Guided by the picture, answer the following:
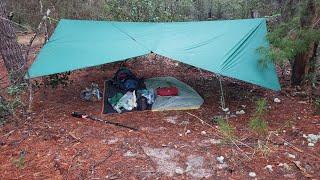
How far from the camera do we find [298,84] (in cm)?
525

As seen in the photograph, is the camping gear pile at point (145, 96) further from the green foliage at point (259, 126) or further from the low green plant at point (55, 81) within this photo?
the green foliage at point (259, 126)

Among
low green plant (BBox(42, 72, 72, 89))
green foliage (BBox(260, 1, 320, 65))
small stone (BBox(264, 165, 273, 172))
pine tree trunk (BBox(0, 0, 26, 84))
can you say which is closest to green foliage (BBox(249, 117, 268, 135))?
small stone (BBox(264, 165, 273, 172))

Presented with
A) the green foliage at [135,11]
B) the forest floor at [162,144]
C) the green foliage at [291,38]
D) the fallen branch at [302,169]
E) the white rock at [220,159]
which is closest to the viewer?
the fallen branch at [302,169]

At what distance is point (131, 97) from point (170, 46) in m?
0.84

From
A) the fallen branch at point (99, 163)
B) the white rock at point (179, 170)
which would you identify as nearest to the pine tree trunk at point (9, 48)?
the fallen branch at point (99, 163)

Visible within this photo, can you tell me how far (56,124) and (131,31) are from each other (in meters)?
1.81

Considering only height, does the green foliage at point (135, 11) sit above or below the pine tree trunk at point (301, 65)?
above

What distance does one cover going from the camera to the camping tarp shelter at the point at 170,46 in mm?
4379

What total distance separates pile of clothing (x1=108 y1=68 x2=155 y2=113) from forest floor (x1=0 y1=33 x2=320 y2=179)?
160 mm

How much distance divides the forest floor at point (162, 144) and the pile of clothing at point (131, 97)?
160 millimetres

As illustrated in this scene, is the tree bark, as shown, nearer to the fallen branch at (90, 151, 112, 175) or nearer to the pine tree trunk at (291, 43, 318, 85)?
the pine tree trunk at (291, 43, 318, 85)

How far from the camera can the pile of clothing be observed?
4.65 m

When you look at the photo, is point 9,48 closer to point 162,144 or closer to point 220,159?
point 162,144

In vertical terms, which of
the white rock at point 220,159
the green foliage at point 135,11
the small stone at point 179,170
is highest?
the green foliage at point 135,11
